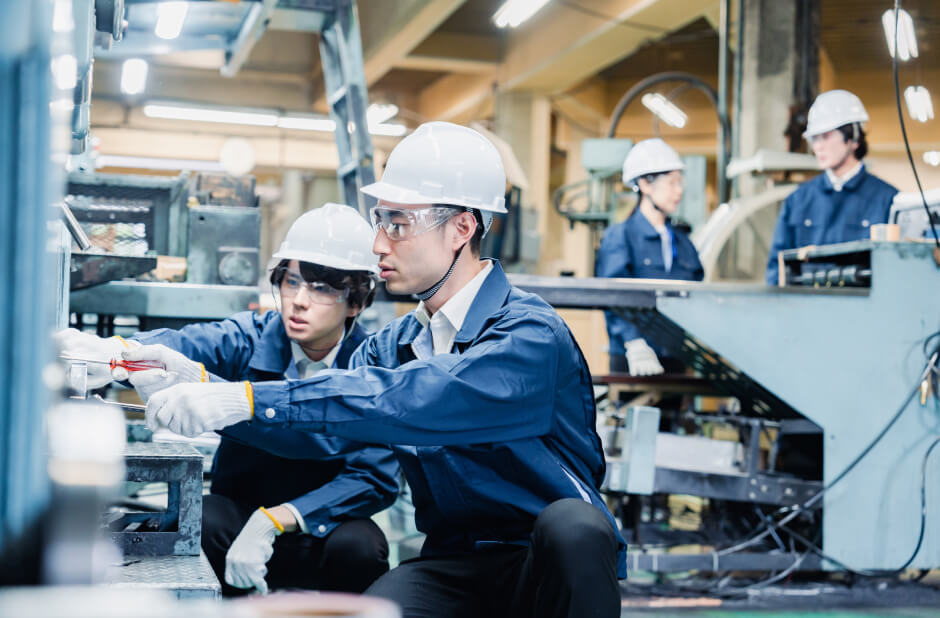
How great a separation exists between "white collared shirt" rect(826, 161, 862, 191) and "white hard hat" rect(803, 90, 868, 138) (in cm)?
19

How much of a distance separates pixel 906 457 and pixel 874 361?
0.32 m

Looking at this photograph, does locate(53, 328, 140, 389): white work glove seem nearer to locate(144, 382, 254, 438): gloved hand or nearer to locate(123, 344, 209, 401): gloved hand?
locate(123, 344, 209, 401): gloved hand

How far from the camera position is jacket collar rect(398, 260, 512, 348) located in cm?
168

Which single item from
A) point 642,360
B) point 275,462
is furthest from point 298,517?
point 642,360

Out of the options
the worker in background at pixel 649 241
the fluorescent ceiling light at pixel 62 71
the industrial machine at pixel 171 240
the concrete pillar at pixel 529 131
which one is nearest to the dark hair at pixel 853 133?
the worker in background at pixel 649 241

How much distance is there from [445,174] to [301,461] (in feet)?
2.73

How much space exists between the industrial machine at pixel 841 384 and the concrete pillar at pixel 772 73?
369cm

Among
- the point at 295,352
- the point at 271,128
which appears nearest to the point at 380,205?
the point at 295,352

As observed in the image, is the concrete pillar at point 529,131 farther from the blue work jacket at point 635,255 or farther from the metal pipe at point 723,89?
the blue work jacket at point 635,255

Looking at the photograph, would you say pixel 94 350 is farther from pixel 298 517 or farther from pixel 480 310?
pixel 480 310

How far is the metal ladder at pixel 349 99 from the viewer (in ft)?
13.4

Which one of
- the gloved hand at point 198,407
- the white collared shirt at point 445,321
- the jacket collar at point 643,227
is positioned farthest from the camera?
the jacket collar at point 643,227

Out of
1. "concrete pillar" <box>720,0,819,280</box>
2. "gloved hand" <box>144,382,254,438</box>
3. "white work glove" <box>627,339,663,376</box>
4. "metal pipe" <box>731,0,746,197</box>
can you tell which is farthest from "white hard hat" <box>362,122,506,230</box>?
"metal pipe" <box>731,0,746,197</box>

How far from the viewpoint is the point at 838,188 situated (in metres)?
4.05
